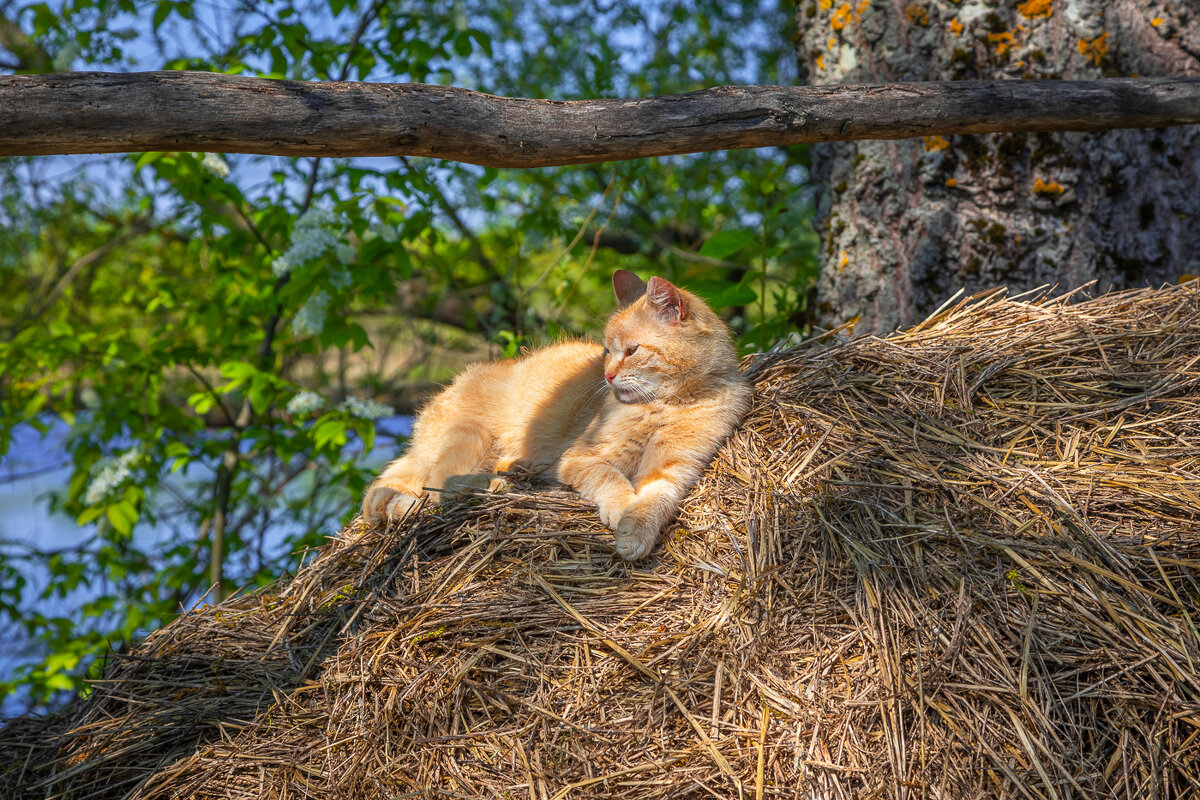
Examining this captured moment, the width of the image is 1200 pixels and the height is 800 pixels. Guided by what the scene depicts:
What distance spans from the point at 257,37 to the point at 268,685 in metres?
3.13

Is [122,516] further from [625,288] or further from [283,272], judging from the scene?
[625,288]

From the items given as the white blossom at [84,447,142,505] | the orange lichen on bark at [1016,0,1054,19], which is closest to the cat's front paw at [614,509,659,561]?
the orange lichen on bark at [1016,0,1054,19]

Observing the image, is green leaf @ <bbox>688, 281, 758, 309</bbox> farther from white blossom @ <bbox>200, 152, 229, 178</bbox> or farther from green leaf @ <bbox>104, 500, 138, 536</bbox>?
green leaf @ <bbox>104, 500, 138, 536</bbox>

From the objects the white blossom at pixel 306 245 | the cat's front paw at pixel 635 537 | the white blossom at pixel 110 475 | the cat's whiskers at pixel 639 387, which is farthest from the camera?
the white blossom at pixel 110 475

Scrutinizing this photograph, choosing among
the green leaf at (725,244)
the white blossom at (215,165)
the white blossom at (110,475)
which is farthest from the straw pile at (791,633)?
the white blossom at (215,165)

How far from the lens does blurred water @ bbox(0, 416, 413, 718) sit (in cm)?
480

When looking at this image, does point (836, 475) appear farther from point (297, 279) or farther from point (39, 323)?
point (39, 323)

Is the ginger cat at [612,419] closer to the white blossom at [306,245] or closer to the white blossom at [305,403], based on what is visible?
the white blossom at [305,403]

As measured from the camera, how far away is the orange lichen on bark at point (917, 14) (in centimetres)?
295

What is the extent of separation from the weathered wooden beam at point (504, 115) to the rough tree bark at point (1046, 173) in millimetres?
455

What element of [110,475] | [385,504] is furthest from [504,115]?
[110,475]

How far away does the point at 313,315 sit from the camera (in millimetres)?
3379

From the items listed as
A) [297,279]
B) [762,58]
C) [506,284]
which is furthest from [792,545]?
[762,58]

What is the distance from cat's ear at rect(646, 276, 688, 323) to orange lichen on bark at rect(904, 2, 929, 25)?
1.63 meters
